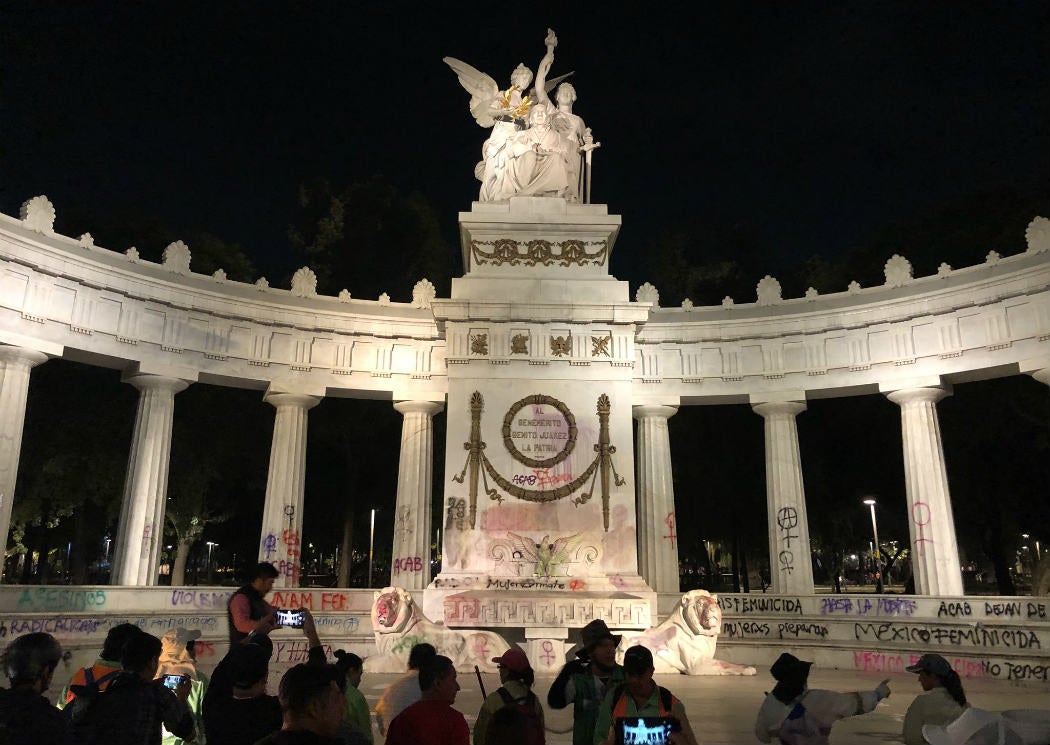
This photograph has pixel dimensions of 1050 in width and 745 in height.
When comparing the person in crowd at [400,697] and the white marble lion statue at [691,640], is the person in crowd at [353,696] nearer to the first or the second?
the person in crowd at [400,697]

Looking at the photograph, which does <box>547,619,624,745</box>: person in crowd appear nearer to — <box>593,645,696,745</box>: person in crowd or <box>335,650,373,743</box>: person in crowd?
<box>593,645,696,745</box>: person in crowd

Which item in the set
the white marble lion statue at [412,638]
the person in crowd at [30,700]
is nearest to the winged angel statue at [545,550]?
the white marble lion statue at [412,638]

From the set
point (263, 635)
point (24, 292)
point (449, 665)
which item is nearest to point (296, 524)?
point (24, 292)

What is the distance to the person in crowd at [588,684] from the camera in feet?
28.6

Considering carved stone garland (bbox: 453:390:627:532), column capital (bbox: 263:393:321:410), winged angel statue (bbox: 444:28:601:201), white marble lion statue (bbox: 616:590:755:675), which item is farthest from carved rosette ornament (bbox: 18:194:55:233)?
white marble lion statue (bbox: 616:590:755:675)

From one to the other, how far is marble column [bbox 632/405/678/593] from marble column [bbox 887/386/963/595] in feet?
30.7

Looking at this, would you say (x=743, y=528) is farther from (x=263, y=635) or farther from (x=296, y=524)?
(x=263, y=635)

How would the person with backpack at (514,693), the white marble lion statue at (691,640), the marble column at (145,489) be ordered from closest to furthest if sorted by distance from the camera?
the person with backpack at (514,693), the white marble lion statue at (691,640), the marble column at (145,489)

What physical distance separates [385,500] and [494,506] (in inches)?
1149

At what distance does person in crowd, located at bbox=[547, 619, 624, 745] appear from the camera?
8.72 metres

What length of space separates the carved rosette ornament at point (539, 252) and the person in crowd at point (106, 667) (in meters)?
23.1

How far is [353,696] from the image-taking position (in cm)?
986

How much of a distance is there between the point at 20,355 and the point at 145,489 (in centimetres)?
658

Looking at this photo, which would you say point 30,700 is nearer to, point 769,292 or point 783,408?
point 783,408
